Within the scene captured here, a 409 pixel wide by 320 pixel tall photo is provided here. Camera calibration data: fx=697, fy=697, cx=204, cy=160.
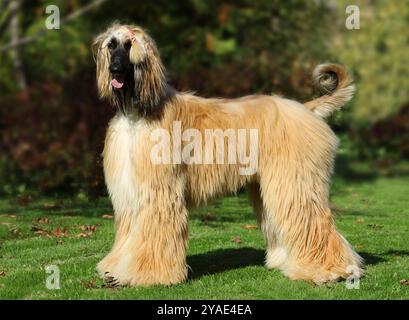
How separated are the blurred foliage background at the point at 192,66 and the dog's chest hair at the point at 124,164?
2.84m

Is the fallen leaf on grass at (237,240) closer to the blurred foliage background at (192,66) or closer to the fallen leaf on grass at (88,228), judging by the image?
the fallen leaf on grass at (88,228)

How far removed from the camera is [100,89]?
512 cm

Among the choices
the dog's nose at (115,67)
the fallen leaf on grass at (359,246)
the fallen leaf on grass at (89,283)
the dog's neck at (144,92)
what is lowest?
the fallen leaf on grass at (359,246)

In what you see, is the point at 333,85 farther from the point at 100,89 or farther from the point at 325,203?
the point at 100,89

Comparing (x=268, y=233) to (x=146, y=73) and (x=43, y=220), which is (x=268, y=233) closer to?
(x=146, y=73)

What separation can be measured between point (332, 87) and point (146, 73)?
5.42 ft

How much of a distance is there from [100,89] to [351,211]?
5460 millimetres

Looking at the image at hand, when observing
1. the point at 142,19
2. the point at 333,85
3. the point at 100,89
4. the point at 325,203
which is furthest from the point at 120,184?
the point at 142,19

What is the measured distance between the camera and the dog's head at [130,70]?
490 cm

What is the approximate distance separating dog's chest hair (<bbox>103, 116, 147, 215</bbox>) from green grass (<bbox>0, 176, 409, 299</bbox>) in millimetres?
642

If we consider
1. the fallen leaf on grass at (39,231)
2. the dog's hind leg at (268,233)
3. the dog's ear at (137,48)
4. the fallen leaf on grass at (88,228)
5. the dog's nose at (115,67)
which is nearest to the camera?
the dog's nose at (115,67)

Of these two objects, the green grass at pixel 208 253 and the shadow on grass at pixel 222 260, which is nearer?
the green grass at pixel 208 253

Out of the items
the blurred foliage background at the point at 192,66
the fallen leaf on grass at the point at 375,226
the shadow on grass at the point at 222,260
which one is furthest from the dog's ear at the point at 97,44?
the fallen leaf on grass at the point at 375,226

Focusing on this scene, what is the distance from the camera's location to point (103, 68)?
5078mm
